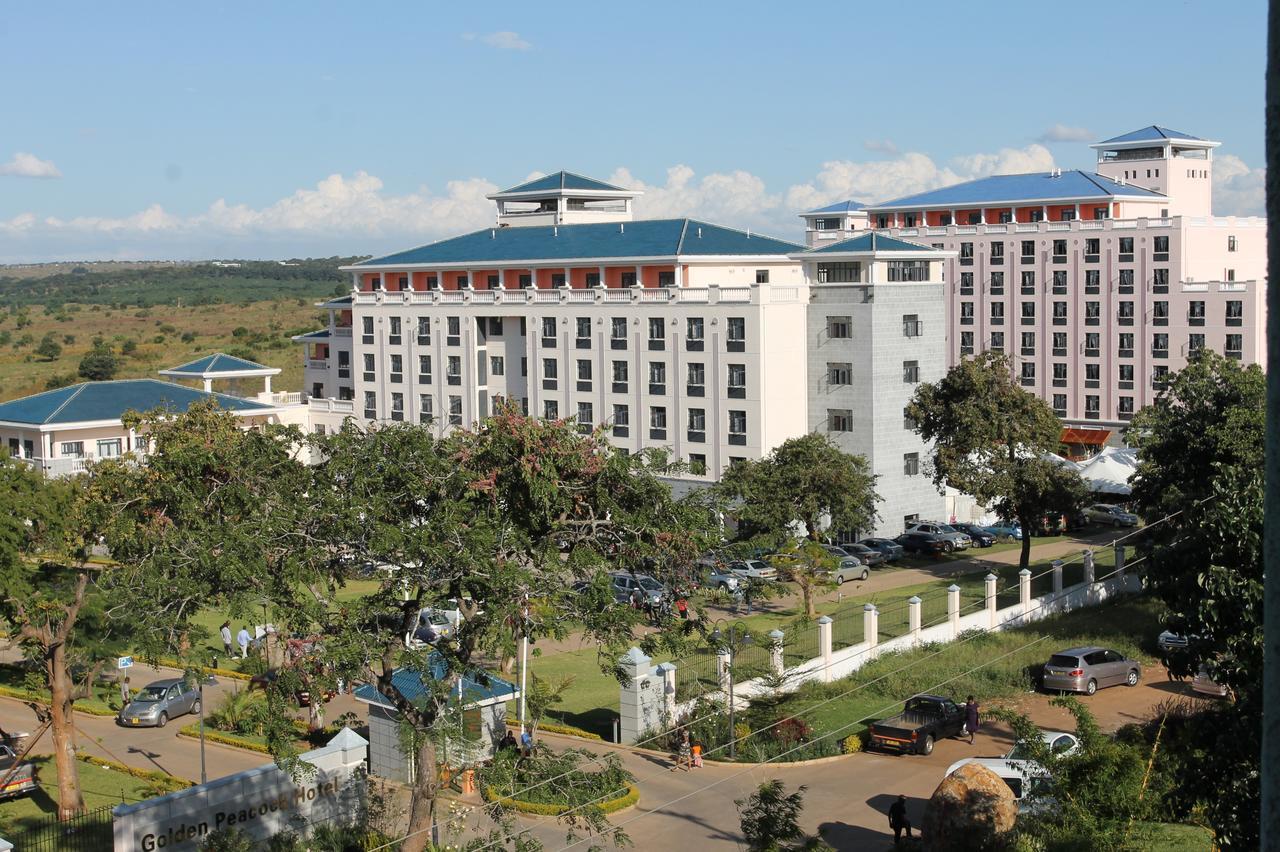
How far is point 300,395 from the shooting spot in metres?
75.8

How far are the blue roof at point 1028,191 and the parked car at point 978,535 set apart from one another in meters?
31.2

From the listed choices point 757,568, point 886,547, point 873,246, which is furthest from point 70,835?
point 873,246

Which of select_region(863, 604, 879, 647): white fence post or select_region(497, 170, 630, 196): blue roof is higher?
select_region(497, 170, 630, 196): blue roof

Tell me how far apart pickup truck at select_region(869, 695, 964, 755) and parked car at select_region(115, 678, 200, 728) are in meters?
16.4

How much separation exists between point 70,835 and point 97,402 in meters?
39.6

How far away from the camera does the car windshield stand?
3538 cm

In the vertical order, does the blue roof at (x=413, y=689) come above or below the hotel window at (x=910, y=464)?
below

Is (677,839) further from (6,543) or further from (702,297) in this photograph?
(702,297)

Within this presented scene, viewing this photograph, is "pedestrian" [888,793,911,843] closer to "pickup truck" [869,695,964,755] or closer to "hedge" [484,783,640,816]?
"hedge" [484,783,640,816]

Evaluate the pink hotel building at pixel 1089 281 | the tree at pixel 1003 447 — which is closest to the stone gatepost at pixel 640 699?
the tree at pixel 1003 447

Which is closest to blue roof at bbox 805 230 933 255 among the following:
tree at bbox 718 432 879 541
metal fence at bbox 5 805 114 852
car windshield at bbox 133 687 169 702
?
tree at bbox 718 432 879 541

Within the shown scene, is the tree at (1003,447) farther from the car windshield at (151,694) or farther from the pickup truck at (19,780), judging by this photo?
the pickup truck at (19,780)

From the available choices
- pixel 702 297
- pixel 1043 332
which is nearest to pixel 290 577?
pixel 702 297

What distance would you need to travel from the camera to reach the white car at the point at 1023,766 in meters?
22.8
